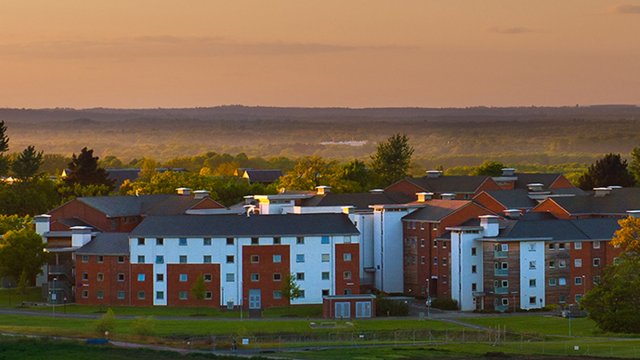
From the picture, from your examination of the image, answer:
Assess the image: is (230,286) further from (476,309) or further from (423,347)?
(423,347)

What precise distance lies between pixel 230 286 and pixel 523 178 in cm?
6505

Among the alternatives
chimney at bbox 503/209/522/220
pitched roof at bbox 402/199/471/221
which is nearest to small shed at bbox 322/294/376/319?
pitched roof at bbox 402/199/471/221

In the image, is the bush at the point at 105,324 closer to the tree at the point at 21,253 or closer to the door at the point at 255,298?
the door at the point at 255,298

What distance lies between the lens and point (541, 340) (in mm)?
108562

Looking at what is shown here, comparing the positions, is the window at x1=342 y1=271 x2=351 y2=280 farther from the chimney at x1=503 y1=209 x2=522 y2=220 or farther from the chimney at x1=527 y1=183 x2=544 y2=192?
the chimney at x1=527 y1=183 x2=544 y2=192

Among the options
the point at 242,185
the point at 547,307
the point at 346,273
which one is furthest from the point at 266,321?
the point at 242,185

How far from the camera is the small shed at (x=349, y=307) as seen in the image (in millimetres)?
123438

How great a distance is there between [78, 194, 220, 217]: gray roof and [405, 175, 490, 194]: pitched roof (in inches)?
1169

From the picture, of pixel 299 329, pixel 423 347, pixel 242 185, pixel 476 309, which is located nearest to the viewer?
pixel 423 347

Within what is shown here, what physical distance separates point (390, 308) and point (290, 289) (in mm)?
9209

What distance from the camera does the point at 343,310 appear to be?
124m

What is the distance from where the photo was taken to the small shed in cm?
12344

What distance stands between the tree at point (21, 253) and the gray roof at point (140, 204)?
13.9 meters

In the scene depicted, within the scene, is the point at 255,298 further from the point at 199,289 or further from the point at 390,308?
the point at 390,308
